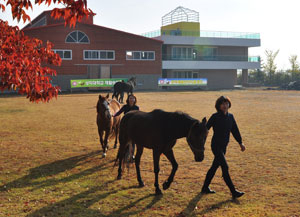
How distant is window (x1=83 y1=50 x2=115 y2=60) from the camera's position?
46375 mm

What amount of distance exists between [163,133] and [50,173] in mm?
3405

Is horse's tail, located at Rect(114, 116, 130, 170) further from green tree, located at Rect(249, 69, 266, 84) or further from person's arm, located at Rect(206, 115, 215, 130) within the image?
green tree, located at Rect(249, 69, 266, 84)

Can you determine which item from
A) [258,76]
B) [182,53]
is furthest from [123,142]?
[258,76]

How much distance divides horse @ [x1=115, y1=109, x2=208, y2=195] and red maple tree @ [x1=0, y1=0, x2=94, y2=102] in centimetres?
195

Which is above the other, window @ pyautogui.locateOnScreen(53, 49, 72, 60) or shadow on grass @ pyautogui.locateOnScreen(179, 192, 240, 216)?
window @ pyautogui.locateOnScreen(53, 49, 72, 60)

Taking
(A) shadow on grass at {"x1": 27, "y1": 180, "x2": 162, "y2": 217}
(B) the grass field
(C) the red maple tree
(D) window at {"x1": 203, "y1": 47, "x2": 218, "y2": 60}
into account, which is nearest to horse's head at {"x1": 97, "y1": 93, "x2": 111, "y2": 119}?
(B) the grass field

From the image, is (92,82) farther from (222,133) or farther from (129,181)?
(222,133)

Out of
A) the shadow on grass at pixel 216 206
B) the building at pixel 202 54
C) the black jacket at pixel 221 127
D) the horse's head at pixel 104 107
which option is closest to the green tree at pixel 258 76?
the building at pixel 202 54

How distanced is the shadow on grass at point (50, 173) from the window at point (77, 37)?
3808 centimetres

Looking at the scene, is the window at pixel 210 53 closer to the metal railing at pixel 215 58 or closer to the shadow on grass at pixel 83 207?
the metal railing at pixel 215 58

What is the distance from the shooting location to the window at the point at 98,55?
4638cm

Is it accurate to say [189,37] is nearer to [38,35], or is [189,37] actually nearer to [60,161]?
[38,35]

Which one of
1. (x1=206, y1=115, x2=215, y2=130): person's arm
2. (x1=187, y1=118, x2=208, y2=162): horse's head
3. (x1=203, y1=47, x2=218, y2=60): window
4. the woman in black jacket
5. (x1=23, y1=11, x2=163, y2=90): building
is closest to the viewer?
(x1=187, y1=118, x2=208, y2=162): horse's head

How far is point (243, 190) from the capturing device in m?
6.88
